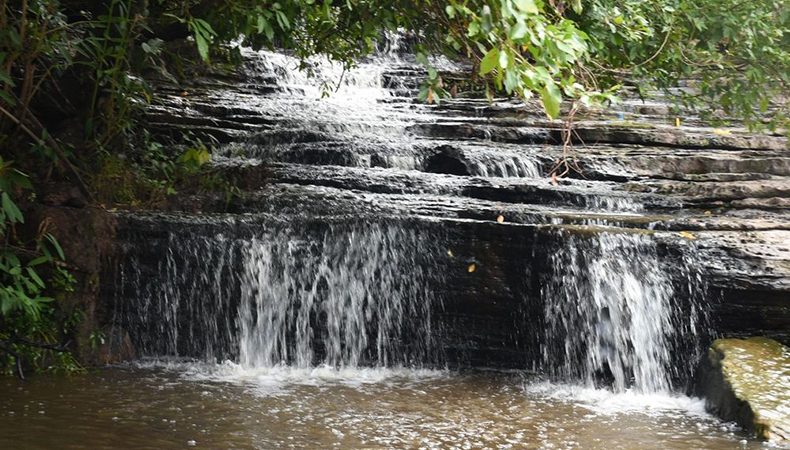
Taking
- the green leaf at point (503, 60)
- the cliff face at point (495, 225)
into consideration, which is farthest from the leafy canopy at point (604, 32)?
the cliff face at point (495, 225)

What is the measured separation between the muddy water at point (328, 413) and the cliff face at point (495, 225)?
0.65 m

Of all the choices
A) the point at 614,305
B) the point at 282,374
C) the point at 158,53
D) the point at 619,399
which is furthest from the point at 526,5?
the point at 158,53

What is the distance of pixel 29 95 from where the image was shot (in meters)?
6.39

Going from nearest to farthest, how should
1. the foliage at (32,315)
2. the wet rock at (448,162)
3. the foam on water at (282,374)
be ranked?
the foliage at (32,315) < the foam on water at (282,374) < the wet rock at (448,162)

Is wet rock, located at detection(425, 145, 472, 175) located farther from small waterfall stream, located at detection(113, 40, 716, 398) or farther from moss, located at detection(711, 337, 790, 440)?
moss, located at detection(711, 337, 790, 440)

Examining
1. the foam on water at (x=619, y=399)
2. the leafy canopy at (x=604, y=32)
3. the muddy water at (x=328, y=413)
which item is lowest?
the foam on water at (x=619, y=399)

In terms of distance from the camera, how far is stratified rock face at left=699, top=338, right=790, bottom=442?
6054 millimetres

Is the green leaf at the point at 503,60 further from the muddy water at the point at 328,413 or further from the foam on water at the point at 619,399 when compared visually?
the foam on water at the point at 619,399

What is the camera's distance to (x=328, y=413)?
6047mm

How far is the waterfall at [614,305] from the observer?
7758 millimetres

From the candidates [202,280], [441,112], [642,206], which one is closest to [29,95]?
[202,280]

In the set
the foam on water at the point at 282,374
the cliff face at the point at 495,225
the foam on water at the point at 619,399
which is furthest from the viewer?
the cliff face at the point at 495,225

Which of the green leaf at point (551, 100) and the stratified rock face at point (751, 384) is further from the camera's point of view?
the stratified rock face at point (751, 384)

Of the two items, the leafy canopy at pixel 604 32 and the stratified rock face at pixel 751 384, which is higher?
the leafy canopy at pixel 604 32
